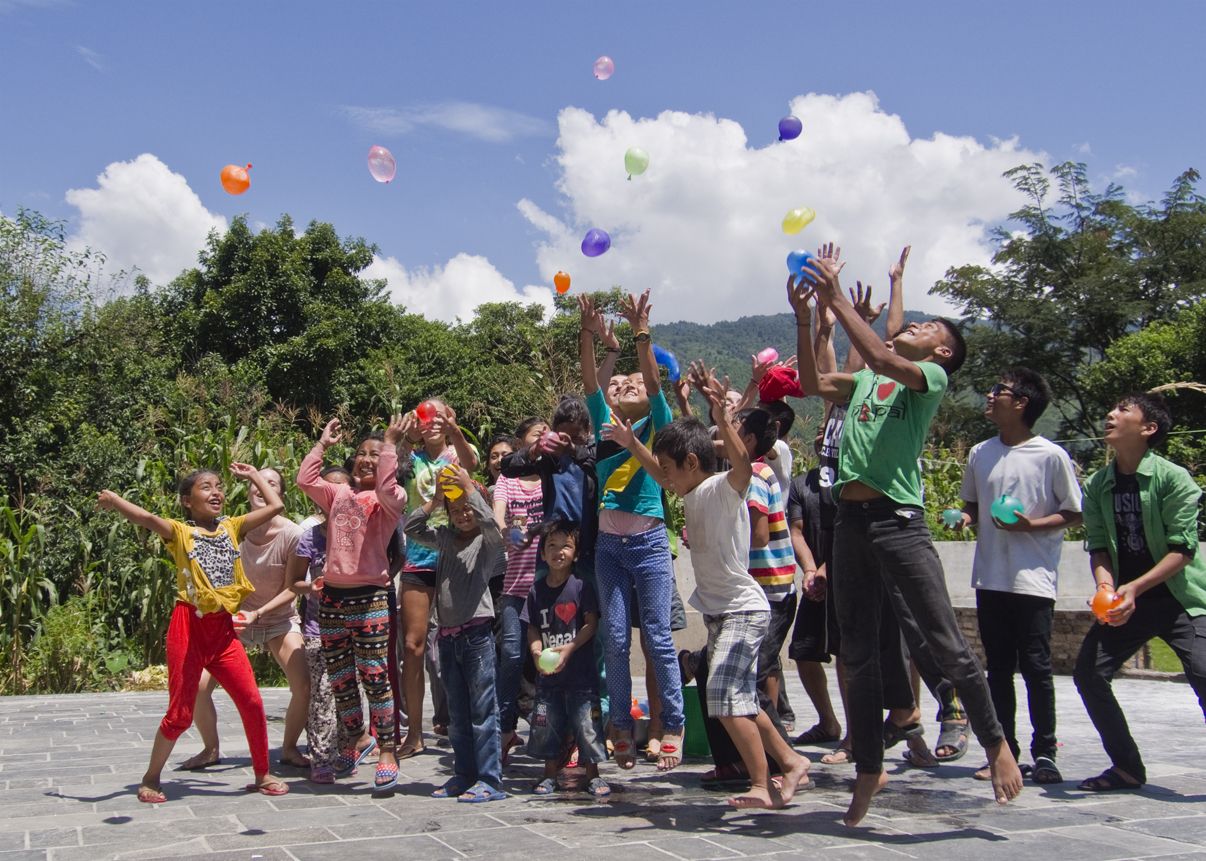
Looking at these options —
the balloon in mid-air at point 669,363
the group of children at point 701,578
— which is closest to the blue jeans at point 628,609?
the group of children at point 701,578

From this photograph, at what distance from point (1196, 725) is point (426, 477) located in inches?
201

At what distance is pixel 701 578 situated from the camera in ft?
15.6

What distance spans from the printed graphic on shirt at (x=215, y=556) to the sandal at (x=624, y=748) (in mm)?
2020

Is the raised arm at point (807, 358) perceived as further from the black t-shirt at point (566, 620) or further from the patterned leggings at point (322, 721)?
the patterned leggings at point (322, 721)

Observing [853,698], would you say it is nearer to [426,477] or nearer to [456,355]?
[426,477]

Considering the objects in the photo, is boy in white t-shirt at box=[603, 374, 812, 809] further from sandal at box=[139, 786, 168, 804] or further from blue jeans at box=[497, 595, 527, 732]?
sandal at box=[139, 786, 168, 804]

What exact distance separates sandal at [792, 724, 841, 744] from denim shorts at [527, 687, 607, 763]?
1606 mm

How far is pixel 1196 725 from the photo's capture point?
6.95 meters

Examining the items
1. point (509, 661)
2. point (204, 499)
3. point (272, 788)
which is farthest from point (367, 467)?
point (272, 788)

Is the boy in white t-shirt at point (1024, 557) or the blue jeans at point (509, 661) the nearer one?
the boy in white t-shirt at point (1024, 557)

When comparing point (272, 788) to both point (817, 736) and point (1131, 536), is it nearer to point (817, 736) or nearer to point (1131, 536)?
point (817, 736)

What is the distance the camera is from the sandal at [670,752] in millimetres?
4895

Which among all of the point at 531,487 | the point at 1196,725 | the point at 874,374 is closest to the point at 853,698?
the point at 874,374

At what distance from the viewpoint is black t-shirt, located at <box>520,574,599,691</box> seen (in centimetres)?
521
